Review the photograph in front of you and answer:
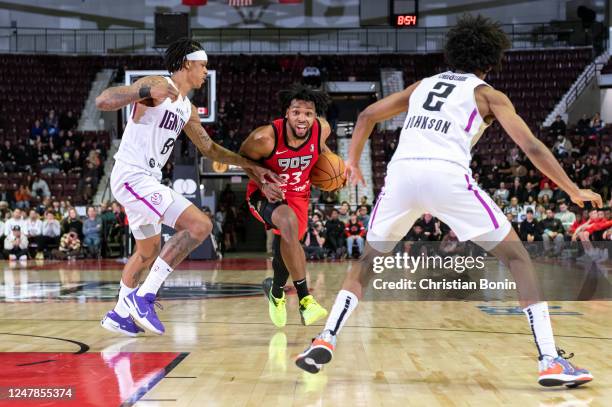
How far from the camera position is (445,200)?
420 cm

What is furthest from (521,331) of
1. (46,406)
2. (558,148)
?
(558,148)

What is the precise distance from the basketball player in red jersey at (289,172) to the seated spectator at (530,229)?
10.1 meters

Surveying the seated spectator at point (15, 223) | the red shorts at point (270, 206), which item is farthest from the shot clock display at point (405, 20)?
the red shorts at point (270, 206)

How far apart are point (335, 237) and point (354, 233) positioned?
0.41 meters

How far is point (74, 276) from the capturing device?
12.8 m

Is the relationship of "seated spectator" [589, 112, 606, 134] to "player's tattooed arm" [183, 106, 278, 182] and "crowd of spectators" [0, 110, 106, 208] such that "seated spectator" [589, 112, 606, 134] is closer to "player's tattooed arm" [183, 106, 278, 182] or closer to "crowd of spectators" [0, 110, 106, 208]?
"crowd of spectators" [0, 110, 106, 208]

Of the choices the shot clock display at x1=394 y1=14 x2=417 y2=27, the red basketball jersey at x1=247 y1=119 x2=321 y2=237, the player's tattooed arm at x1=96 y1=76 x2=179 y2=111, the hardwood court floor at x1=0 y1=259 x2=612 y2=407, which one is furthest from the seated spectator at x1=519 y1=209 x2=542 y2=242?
the shot clock display at x1=394 y1=14 x2=417 y2=27

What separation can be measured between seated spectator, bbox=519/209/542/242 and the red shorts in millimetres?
9980

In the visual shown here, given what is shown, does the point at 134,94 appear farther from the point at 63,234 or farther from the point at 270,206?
the point at 63,234

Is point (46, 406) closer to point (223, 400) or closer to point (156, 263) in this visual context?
point (223, 400)

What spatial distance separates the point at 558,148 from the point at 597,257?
22.4 feet

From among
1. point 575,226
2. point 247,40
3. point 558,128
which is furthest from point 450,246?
point 247,40

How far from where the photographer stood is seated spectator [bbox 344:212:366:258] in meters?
17.4

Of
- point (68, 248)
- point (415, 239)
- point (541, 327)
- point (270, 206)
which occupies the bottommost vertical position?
point (68, 248)
